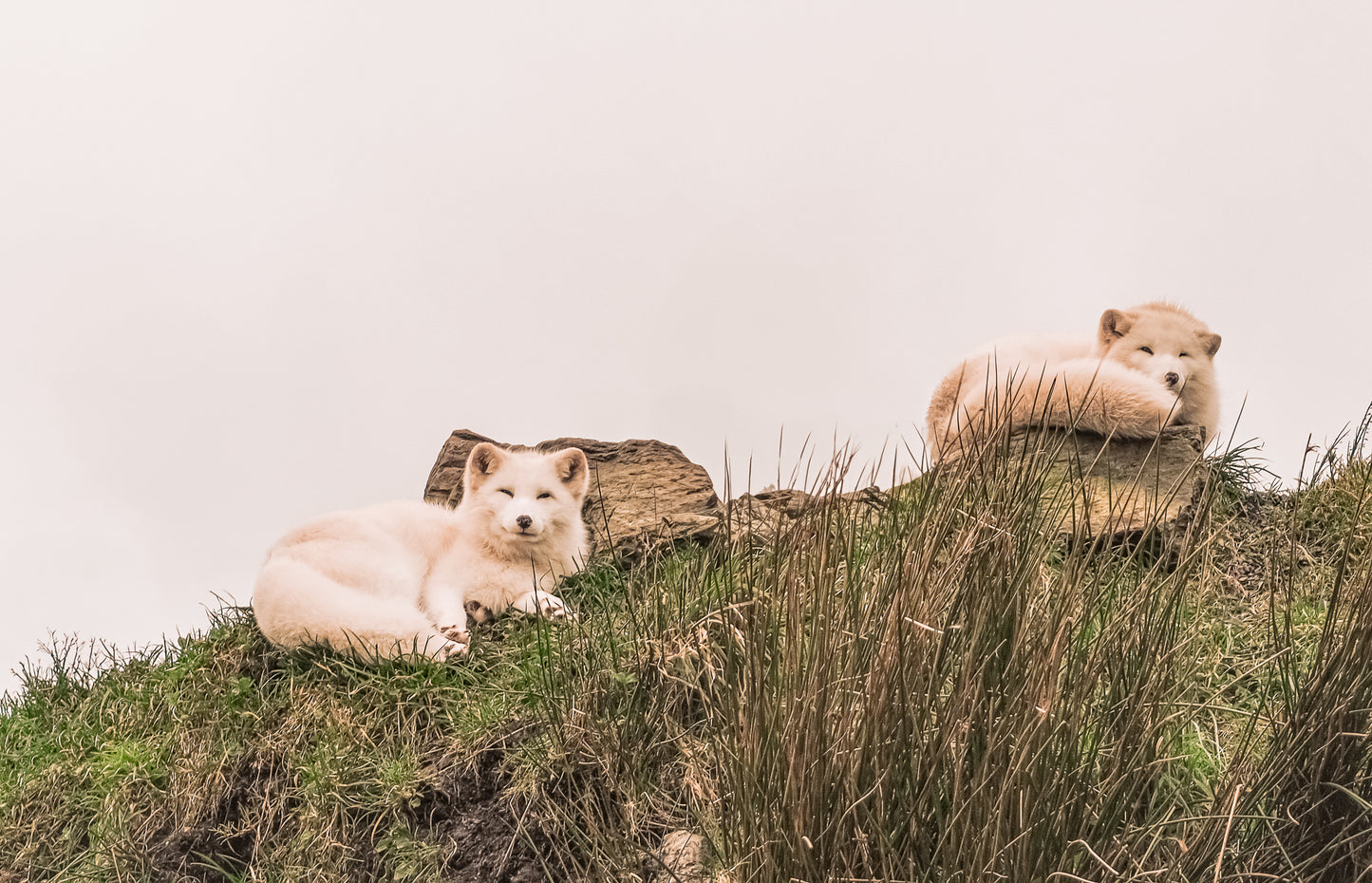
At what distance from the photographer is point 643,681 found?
448 centimetres

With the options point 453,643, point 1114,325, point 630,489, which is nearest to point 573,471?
point 630,489

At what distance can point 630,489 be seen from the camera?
663 cm

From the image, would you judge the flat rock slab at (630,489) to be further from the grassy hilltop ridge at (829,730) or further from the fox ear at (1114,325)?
the fox ear at (1114,325)

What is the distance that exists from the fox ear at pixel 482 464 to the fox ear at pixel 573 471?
317 mm

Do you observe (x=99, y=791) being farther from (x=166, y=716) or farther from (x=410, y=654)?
(x=410, y=654)

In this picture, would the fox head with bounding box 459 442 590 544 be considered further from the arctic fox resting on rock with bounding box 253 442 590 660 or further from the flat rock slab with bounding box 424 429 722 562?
the flat rock slab with bounding box 424 429 722 562

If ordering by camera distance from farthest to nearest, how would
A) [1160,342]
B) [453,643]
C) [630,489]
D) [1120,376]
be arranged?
1. [630,489]
2. [1160,342]
3. [1120,376]
4. [453,643]

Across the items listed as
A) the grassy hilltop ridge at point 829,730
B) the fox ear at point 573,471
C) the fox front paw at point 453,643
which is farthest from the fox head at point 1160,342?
the fox front paw at point 453,643

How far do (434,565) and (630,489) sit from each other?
1.29m

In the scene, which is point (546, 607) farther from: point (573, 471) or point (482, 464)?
point (482, 464)

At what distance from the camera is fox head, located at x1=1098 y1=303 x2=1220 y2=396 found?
594 centimetres

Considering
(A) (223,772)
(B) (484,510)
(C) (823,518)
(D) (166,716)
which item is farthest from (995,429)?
(D) (166,716)

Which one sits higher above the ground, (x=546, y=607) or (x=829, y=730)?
(x=829, y=730)

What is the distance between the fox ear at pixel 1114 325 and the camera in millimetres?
6062
